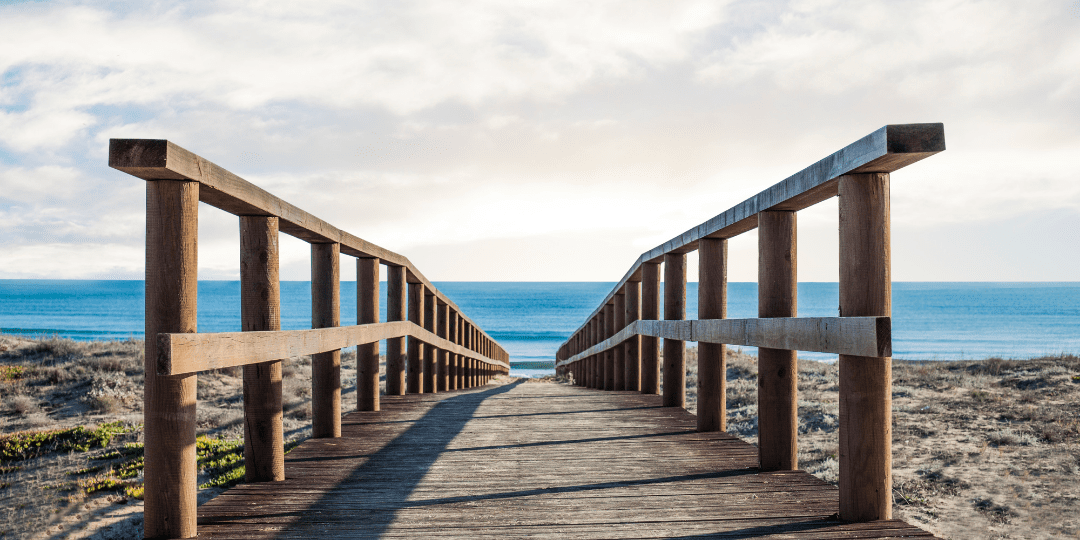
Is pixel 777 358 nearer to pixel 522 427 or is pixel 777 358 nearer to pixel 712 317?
pixel 712 317

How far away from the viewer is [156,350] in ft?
6.94

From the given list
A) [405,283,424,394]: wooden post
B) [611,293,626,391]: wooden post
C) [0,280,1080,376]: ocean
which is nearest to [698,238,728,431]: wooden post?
[611,293,626,391]: wooden post

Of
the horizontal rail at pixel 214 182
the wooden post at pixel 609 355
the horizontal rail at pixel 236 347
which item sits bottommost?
the wooden post at pixel 609 355

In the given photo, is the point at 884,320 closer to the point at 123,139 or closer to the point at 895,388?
the point at 123,139

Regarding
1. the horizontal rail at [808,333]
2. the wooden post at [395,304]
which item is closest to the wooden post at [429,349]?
the wooden post at [395,304]

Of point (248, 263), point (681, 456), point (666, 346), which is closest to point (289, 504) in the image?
point (248, 263)

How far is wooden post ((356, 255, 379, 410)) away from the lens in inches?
190

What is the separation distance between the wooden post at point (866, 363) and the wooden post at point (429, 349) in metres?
5.52

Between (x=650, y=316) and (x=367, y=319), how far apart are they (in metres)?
2.82

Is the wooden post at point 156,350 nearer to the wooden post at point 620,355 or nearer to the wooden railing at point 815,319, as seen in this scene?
the wooden railing at point 815,319

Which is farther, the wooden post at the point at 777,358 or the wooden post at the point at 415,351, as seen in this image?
the wooden post at the point at 415,351

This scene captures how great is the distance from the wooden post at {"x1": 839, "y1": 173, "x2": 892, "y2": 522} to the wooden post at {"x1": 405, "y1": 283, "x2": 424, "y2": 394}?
515cm

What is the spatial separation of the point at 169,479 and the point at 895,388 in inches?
479

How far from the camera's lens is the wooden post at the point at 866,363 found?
2.35 m
